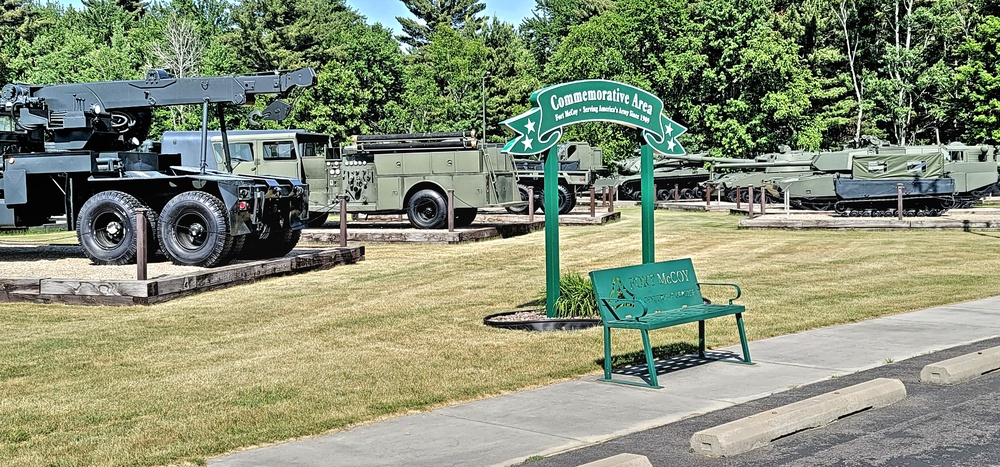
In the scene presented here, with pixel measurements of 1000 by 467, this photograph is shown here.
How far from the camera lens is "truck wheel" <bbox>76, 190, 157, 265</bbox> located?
16.4 metres

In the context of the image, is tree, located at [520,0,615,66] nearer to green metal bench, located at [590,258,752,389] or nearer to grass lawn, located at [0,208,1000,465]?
grass lawn, located at [0,208,1000,465]

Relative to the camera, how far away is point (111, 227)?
16.7 meters

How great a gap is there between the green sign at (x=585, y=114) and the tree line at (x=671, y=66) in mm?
40969

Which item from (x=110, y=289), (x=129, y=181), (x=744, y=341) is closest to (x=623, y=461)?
(x=744, y=341)

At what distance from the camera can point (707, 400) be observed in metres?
8.05

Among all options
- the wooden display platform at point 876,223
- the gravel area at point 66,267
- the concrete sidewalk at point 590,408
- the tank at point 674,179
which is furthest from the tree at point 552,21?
the concrete sidewalk at point 590,408

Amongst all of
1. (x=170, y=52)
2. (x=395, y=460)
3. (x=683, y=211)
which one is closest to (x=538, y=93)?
(x=395, y=460)

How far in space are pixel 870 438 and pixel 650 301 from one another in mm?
2537

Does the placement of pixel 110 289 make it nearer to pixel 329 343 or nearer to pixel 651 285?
pixel 329 343

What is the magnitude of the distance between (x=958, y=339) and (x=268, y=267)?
9.59 meters

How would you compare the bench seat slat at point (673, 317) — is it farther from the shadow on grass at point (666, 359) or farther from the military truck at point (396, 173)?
the military truck at point (396, 173)

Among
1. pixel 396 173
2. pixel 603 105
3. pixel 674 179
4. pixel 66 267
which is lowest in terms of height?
pixel 66 267

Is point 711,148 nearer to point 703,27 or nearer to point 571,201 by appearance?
point 703,27

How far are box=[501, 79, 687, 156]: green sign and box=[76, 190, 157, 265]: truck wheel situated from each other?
7.22 meters
